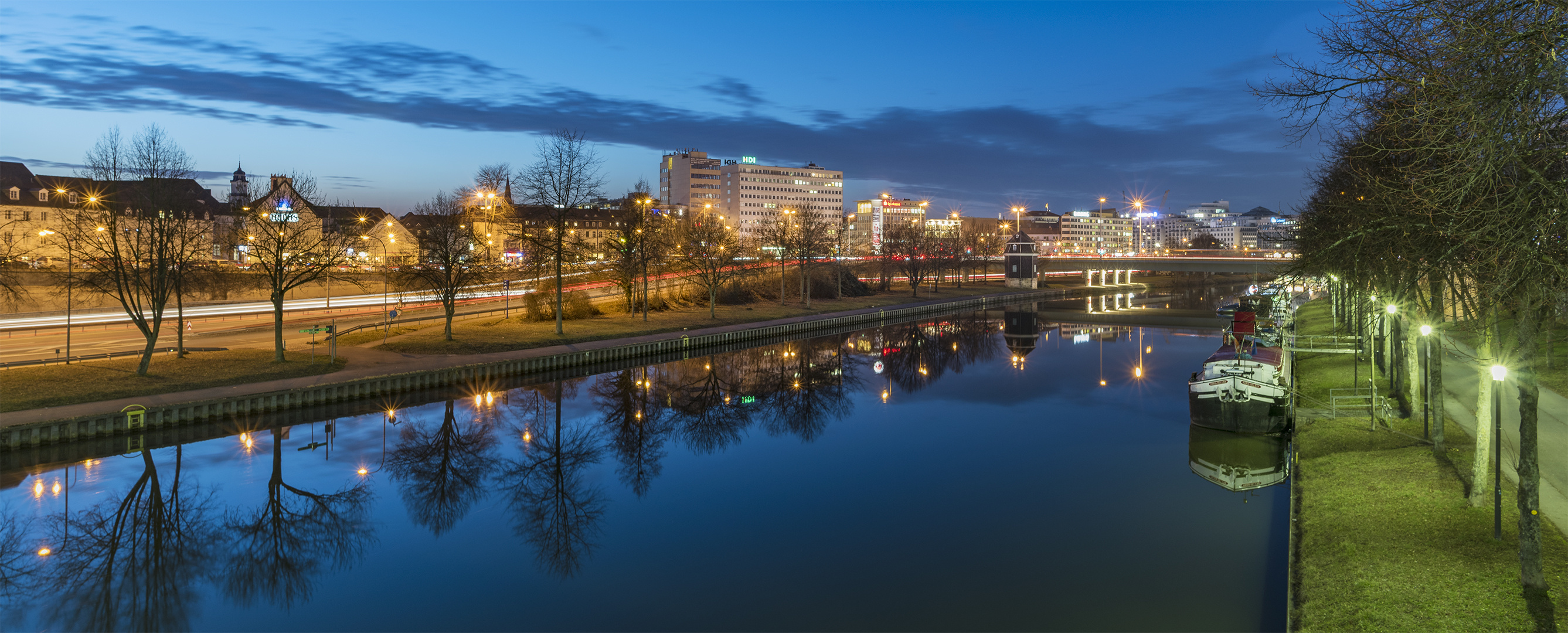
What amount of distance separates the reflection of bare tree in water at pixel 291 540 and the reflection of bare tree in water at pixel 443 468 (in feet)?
4.47

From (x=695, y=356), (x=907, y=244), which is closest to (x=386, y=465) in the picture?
(x=695, y=356)

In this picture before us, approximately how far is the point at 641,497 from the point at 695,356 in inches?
1137

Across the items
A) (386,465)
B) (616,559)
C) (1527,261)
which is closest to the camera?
(1527,261)

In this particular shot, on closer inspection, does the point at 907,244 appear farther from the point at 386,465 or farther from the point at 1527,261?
the point at 1527,261

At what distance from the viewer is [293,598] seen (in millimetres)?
17281

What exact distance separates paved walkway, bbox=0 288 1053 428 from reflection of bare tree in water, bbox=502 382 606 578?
374 inches

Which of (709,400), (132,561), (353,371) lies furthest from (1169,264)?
(132,561)

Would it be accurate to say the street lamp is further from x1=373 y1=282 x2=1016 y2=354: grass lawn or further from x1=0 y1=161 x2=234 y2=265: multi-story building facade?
x1=0 y1=161 x2=234 y2=265: multi-story building facade

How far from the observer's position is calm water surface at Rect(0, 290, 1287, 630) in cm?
1658

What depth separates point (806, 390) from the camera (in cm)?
4288

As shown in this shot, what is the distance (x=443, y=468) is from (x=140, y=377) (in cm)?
1596

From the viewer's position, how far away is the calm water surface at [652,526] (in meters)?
16.6

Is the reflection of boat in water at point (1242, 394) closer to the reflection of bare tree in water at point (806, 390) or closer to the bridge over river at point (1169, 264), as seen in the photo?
the reflection of bare tree in water at point (806, 390)

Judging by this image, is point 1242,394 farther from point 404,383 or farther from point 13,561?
point 13,561
